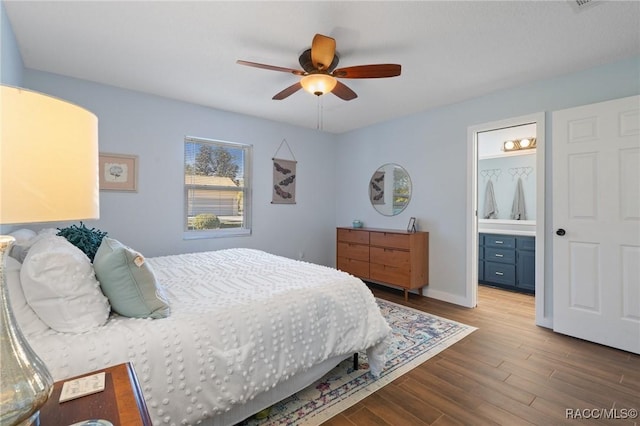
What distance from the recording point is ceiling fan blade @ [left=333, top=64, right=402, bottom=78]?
209 cm

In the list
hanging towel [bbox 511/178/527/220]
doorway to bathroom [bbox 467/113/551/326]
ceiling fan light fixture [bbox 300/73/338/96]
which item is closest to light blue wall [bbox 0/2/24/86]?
ceiling fan light fixture [bbox 300/73/338/96]

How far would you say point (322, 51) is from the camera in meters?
1.99

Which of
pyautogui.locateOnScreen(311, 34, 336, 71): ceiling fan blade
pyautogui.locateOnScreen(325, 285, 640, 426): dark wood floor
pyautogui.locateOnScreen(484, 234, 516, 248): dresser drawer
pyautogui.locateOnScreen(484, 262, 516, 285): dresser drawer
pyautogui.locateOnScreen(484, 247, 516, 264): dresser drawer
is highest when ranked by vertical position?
pyautogui.locateOnScreen(311, 34, 336, 71): ceiling fan blade

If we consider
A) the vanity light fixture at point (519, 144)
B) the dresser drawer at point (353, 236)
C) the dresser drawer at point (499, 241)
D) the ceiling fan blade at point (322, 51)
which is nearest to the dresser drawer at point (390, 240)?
the dresser drawer at point (353, 236)

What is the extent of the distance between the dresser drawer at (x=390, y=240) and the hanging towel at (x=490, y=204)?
229 centimetres

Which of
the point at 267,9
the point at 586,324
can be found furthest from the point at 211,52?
the point at 586,324

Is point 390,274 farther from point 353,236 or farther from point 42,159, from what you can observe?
point 42,159

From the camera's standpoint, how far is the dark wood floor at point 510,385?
1678 millimetres

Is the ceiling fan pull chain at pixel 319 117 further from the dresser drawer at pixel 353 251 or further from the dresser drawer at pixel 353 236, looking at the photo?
the dresser drawer at pixel 353 251

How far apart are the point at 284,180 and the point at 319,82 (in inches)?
90.4

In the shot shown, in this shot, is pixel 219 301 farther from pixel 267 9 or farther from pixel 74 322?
pixel 267 9

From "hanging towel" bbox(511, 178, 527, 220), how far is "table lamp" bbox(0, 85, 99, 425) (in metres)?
5.47

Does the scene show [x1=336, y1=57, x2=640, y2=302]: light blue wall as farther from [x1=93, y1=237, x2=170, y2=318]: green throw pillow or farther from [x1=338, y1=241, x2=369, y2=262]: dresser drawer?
[x1=93, y1=237, x2=170, y2=318]: green throw pillow

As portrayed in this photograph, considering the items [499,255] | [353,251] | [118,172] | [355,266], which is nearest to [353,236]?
→ [353,251]
